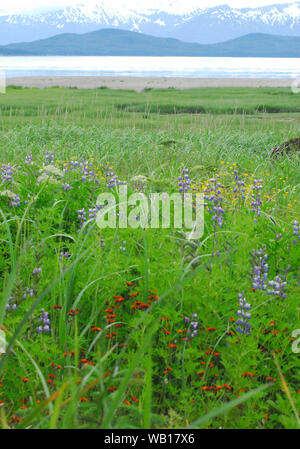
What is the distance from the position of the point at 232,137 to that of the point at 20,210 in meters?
6.23

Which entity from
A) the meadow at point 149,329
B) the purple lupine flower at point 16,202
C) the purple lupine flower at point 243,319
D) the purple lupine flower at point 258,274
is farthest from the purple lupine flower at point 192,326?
the purple lupine flower at point 16,202

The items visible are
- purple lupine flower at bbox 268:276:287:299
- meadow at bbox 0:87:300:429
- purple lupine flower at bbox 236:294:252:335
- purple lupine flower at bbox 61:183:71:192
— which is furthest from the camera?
purple lupine flower at bbox 61:183:71:192

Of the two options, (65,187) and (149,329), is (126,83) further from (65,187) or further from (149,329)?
(149,329)

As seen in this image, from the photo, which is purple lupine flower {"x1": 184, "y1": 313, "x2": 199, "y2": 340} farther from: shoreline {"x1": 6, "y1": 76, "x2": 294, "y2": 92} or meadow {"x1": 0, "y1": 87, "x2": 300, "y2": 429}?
shoreline {"x1": 6, "y1": 76, "x2": 294, "y2": 92}

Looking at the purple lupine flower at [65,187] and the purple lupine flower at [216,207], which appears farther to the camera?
the purple lupine flower at [65,187]

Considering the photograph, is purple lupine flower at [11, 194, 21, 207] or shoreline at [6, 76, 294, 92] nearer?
purple lupine flower at [11, 194, 21, 207]

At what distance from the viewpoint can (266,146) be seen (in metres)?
9.21

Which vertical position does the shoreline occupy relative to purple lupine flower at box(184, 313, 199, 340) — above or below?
above

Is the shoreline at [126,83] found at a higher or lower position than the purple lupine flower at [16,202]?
higher

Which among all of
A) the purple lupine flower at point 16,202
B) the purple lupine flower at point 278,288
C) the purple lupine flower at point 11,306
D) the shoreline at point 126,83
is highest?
the shoreline at point 126,83

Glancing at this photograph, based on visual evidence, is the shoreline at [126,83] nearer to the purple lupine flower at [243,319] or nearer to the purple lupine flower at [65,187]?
the purple lupine flower at [65,187]

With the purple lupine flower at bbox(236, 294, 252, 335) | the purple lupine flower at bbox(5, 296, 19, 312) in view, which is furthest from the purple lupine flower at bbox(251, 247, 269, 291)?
the purple lupine flower at bbox(5, 296, 19, 312)

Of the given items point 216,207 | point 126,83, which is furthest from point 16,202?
point 126,83
